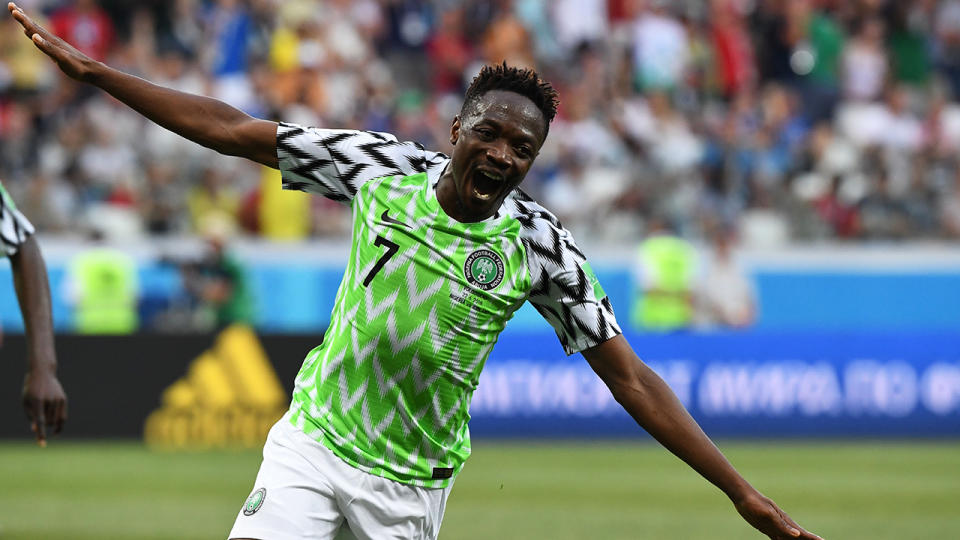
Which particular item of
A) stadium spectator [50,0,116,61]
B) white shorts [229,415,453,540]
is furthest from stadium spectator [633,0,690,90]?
white shorts [229,415,453,540]

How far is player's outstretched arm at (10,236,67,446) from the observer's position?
6316 millimetres

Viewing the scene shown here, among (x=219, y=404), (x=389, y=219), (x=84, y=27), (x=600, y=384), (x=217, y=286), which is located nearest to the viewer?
(x=389, y=219)

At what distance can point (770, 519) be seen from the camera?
4.98 meters

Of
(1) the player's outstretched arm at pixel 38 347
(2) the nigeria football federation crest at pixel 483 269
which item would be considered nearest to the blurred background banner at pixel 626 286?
(1) the player's outstretched arm at pixel 38 347

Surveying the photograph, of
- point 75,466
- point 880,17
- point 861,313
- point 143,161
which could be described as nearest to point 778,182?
point 861,313

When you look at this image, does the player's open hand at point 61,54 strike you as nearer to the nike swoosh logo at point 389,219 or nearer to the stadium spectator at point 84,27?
the nike swoosh logo at point 389,219

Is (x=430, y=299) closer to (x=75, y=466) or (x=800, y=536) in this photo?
(x=800, y=536)

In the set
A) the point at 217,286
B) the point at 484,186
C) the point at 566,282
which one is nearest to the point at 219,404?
the point at 217,286

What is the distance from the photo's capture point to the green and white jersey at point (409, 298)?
16.3ft

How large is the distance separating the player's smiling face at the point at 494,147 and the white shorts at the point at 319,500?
963mm

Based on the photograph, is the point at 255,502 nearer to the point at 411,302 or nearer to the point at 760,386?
the point at 411,302

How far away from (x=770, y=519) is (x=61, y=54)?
2.78m

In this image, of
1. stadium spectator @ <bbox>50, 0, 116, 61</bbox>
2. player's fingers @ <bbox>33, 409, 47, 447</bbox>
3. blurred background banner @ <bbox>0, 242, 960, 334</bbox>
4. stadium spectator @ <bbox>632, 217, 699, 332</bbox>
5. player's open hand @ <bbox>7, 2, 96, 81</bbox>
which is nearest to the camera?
player's open hand @ <bbox>7, 2, 96, 81</bbox>

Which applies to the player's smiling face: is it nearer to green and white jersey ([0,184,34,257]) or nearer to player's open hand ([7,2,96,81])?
player's open hand ([7,2,96,81])
